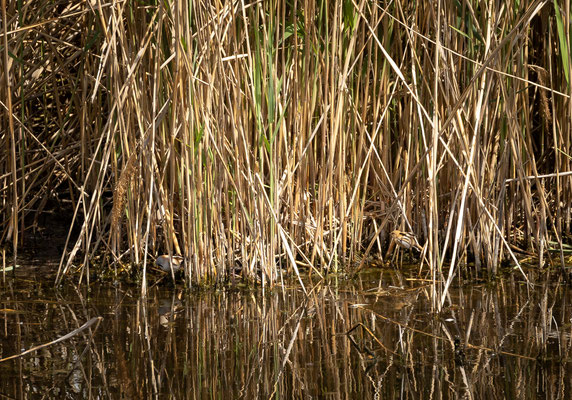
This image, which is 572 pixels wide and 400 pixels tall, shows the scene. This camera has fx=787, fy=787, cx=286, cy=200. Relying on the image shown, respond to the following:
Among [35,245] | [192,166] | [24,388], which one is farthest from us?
[35,245]

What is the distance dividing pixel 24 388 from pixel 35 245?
1685 mm

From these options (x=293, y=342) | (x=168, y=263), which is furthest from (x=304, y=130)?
(x=293, y=342)

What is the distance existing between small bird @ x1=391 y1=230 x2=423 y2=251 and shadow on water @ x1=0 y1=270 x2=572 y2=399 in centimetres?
22

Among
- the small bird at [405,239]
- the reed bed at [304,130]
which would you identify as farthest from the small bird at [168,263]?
the small bird at [405,239]

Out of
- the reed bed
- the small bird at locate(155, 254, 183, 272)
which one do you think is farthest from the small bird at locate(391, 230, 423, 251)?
the small bird at locate(155, 254, 183, 272)

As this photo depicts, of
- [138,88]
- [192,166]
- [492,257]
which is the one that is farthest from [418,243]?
[138,88]

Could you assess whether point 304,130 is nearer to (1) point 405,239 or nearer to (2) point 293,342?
(1) point 405,239

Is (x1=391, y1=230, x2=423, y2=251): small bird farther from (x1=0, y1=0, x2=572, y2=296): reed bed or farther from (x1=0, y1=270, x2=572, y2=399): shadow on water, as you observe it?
(x1=0, y1=270, x2=572, y2=399): shadow on water

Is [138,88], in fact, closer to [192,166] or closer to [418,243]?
[192,166]

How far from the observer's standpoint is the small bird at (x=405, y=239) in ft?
10.4

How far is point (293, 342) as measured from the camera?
7.40ft

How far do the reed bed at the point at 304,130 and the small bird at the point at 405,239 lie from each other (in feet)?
0.18

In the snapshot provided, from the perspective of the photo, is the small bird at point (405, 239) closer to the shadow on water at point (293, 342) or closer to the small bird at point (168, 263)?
the shadow on water at point (293, 342)

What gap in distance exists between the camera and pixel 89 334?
2.34 m
